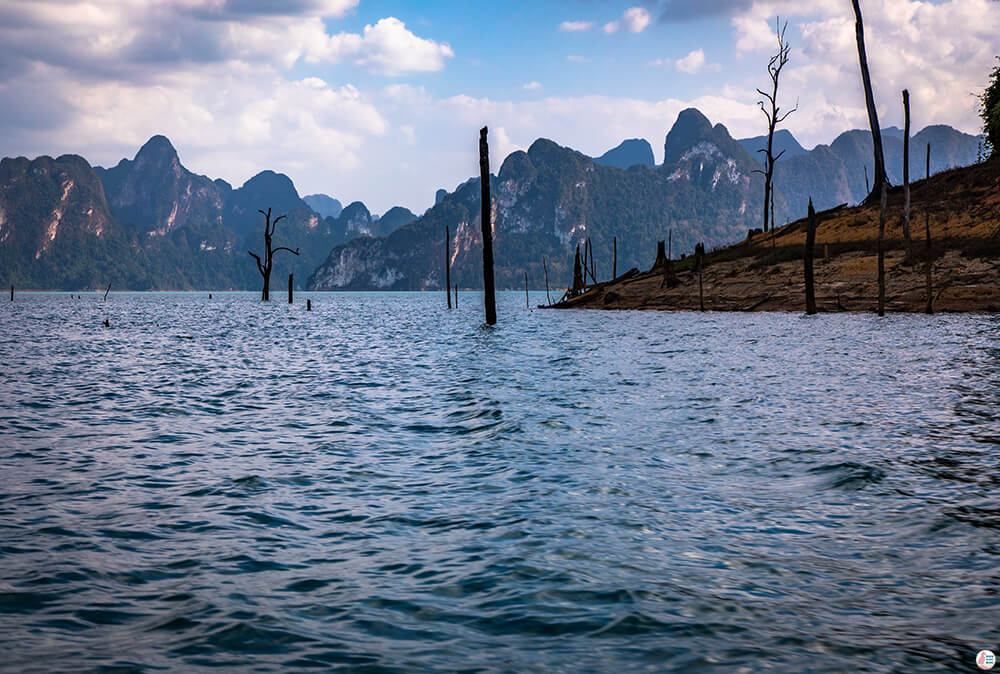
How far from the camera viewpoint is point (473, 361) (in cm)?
2511

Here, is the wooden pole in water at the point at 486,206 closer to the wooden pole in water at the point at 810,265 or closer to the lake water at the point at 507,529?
the wooden pole in water at the point at 810,265

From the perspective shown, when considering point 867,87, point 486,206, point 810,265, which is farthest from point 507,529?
point 867,87

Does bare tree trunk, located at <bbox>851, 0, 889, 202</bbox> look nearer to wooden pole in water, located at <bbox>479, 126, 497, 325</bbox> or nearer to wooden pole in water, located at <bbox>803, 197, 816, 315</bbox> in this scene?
wooden pole in water, located at <bbox>803, 197, 816, 315</bbox>

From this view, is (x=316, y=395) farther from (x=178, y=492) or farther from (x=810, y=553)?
(x=810, y=553)

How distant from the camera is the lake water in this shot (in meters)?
4.75

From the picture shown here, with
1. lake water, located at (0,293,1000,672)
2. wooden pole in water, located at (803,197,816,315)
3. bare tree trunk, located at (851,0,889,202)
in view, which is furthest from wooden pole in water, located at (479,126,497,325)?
bare tree trunk, located at (851,0,889,202)

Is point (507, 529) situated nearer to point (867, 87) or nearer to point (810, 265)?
point (810, 265)

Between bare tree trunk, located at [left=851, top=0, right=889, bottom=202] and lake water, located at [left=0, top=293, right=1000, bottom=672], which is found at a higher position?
bare tree trunk, located at [left=851, top=0, right=889, bottom=202]

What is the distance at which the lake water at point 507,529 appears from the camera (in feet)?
15.6

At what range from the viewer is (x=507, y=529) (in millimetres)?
7168

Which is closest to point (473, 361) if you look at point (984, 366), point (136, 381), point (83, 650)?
point (136, 381)

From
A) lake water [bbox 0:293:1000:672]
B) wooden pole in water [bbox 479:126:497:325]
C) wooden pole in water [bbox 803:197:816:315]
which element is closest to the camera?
lake water [bbox 0:293:1000:672]

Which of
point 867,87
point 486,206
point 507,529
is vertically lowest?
point 507,529

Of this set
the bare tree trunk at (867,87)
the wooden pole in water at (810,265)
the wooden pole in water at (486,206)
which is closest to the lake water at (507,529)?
the wooden pole in water at (486,206)
